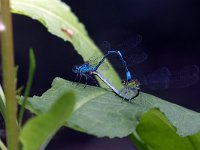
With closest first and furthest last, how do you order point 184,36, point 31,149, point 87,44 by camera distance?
point 31,149, point 87,44, point 184,36

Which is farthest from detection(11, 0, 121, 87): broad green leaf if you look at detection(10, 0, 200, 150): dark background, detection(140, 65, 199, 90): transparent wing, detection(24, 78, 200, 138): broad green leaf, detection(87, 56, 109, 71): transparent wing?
detection(10, 0, 200, 150): dark background

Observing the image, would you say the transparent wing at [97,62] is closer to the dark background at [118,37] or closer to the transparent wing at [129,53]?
the transparent wing at [129,53]

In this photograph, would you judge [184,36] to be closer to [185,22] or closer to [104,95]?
[185,22]

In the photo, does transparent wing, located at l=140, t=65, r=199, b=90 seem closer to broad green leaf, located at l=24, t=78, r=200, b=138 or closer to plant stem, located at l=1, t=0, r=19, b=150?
broad green leaf, located at l=24, t=78, r=200, b=138

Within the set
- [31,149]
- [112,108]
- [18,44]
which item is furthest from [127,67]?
[18,44]

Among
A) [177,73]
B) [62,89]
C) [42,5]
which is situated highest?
[42,5]

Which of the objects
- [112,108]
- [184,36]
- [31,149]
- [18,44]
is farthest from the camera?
[184,36]

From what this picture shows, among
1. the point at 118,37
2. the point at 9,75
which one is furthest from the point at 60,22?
the point at 118,37

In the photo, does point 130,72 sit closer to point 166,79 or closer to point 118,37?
point 166,79
